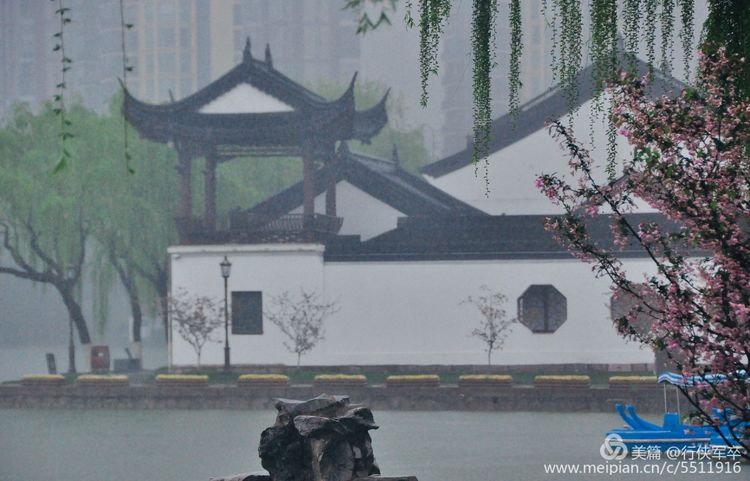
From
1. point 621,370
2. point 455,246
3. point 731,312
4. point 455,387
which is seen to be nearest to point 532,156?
point 455,246

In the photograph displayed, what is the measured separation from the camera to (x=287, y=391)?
28984mm

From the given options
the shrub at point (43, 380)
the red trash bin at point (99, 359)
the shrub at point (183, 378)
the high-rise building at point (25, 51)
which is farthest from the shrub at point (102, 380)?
the high-rise building at point (25, 51)

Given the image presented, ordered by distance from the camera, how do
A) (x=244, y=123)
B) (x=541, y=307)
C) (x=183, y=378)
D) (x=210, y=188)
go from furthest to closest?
(x=210, y=188), (x=244, y=123), (x=541, y=307), (x=183, y=378)

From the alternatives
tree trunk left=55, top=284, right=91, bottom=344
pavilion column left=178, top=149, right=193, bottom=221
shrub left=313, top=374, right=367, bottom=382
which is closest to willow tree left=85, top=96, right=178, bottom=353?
tree trunk left=55, top=284, right=91, bottom=344

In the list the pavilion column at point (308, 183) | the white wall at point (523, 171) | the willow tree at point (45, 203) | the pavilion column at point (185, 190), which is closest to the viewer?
the pavilion column at point (308, 183)

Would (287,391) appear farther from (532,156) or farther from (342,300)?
(532,156)

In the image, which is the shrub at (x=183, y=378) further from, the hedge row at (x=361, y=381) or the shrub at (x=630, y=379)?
the shrub at (x=630, y=379)

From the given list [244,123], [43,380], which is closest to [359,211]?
[244,123]

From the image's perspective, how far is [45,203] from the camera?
35000 mm

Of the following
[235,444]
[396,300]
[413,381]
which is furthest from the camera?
[396,300]

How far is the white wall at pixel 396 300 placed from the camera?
32594 millimetres

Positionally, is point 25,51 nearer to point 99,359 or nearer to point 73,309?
point 73,309

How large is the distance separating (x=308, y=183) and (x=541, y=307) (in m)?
6.14

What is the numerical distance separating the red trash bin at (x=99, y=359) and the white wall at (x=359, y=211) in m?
6.39
